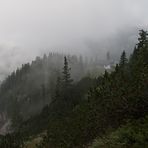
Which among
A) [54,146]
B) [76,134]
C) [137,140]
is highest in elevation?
[137,140]

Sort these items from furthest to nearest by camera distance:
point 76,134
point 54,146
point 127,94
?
point 54,146, point 76,134, point 127,94

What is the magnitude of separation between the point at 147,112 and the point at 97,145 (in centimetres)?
433

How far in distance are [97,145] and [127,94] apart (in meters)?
4.72

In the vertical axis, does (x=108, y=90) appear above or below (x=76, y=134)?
above

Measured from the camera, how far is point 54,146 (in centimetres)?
4212

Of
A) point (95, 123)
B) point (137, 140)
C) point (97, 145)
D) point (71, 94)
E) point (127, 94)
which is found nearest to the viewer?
point (137, 140)

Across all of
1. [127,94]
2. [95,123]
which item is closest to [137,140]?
[127,94]

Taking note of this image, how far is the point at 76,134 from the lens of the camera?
3559 cm

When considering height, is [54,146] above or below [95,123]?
below

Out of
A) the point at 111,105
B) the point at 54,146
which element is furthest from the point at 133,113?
the point at 54,146

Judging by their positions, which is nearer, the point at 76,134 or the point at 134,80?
the point at 134,80

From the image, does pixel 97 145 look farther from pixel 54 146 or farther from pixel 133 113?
pixel 54 146

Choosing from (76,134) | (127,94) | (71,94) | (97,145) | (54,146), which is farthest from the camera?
(71,94)

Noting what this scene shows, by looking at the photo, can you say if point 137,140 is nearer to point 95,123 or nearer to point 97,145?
point 97,145
